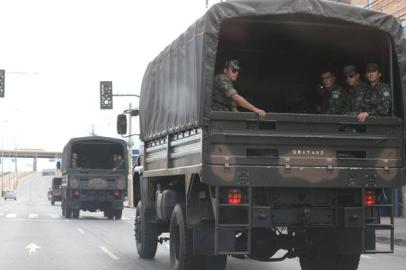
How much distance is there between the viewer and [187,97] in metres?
9.26

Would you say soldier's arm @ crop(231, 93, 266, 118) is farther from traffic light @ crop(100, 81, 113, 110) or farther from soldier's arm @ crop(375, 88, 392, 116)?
traffic light @ crop(100, 81, 113, 110)

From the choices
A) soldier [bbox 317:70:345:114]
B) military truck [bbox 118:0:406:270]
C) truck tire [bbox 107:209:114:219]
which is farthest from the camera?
truck tire [bbox 107:209:114:219]

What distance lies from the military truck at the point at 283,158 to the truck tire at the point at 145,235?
2433 mm

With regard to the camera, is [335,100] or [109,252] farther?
[109,252]

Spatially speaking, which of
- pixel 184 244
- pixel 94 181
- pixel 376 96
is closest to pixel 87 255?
pixel 184 244

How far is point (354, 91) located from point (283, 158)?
156 centimetres

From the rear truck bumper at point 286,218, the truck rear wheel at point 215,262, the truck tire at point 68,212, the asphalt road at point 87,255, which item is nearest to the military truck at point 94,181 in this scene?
the truck tire at point 68,212

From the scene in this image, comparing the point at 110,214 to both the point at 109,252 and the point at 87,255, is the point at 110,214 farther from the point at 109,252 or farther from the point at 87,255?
the point at 87,255

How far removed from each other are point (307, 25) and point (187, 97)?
177cm

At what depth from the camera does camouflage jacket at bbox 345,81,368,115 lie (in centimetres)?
928

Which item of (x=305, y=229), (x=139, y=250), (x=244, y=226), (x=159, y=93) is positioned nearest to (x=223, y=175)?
(x=244, y=226)

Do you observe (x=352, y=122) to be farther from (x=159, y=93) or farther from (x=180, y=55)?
(x=159, y=93)

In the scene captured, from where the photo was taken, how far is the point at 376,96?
915 cm

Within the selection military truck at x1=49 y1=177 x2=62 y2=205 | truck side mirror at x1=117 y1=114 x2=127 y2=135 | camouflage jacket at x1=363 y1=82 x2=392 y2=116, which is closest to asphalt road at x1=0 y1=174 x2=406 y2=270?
truck side mirror at x1=117 y1=114 x2=127 y2=135
